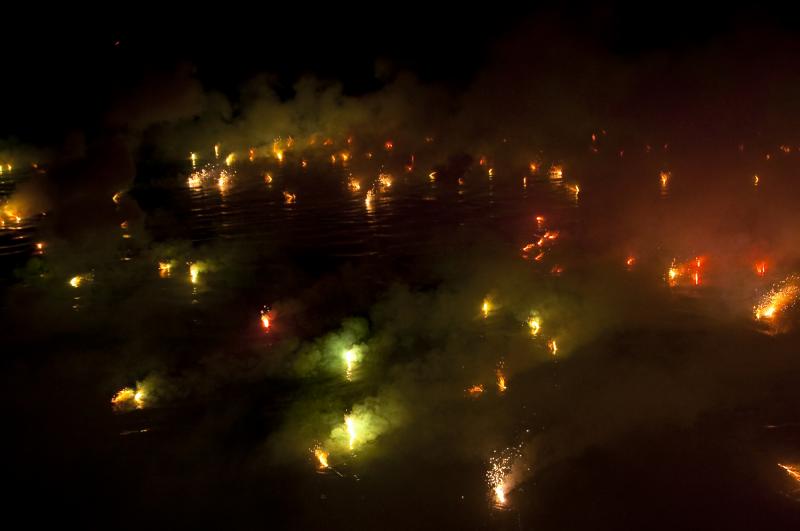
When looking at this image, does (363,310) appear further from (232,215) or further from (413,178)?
(413,178)

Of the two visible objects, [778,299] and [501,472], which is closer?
[501,472]

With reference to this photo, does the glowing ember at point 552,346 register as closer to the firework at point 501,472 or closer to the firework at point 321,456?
the firework at point 501,472

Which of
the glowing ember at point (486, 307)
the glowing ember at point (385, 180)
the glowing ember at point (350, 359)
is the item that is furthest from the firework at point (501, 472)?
the glowing ember at point (385, 180)

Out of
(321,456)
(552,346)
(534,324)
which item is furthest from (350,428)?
(534,324)

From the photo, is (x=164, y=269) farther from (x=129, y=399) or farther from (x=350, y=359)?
(x=350, y=359)

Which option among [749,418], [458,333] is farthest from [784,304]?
[458,333]

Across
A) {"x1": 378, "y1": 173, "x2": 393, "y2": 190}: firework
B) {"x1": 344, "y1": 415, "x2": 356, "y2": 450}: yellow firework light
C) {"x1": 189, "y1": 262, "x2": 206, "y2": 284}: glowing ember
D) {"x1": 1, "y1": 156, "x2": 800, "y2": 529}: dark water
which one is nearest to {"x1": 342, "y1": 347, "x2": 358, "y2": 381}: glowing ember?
{"x1": 1, "y1": 156, "x2": 800, "y2": 529}: dark water

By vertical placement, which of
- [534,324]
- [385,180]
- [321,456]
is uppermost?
[385,180]
